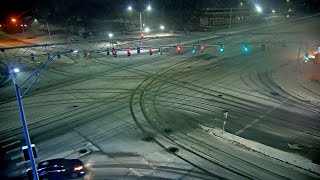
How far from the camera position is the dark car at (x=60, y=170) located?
1630cm

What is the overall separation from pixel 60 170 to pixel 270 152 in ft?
47.4

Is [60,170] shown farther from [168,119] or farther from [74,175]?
[168,119]

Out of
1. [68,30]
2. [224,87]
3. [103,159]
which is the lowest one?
[103,159]

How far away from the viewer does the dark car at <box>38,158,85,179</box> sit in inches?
642

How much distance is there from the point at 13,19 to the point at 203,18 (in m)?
65.4

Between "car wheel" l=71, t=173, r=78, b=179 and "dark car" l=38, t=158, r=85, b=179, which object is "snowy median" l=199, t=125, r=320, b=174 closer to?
"dark car" l=38, t=158, r=85, b=179

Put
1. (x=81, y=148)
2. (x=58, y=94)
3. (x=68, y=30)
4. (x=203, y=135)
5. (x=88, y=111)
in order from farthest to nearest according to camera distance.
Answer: (x=68, y=30) → (x=58, y=94) → (x=88, y=111) → (x=203, y=135) → (x=81, y=148)

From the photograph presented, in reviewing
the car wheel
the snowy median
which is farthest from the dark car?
the snowy median

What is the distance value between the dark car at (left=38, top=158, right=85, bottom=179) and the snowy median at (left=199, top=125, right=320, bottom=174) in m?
10.8

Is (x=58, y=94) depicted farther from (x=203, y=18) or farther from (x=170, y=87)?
(x=203, y=18)

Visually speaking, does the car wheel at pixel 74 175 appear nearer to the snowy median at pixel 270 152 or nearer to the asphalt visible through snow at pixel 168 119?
the asphalt visible through snow at pixel 168 119

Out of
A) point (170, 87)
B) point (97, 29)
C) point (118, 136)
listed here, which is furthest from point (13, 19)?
point (118, 136)

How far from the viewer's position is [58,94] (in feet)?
104

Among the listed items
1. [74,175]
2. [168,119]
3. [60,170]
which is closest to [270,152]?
[168,119]
